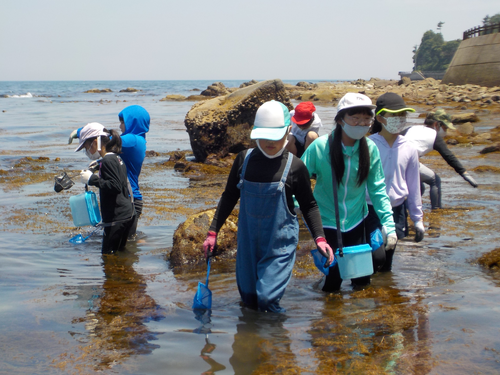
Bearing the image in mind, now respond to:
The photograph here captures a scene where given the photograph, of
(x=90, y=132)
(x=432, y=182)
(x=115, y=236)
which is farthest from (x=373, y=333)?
(x=432, y=182)

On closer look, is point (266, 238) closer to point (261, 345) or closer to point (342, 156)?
point (261, 345)

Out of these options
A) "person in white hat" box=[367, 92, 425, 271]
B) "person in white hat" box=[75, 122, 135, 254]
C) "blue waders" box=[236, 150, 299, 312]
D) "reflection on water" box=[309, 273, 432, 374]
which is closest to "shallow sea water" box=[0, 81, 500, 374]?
"reflection on water" box=[309, 273, 432, 374]

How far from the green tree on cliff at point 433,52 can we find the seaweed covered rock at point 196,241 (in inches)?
3958

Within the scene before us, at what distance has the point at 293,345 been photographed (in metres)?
3.45

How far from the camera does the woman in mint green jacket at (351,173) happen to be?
3.87m

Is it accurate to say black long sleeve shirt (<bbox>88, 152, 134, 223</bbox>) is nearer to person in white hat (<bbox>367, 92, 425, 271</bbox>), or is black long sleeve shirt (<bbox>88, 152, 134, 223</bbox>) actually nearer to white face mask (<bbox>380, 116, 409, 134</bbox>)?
person in white hat (<bbox>367, 92, 425, 271</bbox>)

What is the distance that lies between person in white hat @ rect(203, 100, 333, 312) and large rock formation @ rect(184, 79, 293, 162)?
9.00m

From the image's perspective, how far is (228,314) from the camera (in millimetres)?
4086

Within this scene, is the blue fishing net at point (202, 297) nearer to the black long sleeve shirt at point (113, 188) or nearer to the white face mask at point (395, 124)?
the black long sleeve shirt at point (113, 188)

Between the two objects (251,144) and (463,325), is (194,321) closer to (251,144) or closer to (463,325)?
(463,325)

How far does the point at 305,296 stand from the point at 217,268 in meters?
1.32

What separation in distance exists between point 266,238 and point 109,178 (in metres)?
2.28

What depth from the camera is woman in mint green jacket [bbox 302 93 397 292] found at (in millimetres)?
3871

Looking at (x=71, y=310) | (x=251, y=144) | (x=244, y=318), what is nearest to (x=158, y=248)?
(x=71, y=310)
